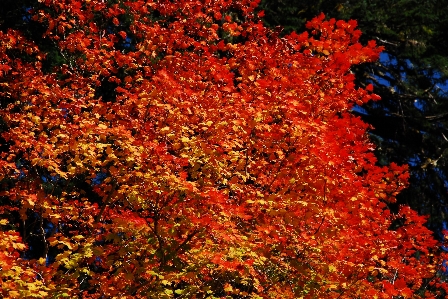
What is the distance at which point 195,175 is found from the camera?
7.70 m

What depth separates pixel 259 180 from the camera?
9453 mm

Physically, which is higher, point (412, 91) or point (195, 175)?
point (412, 91)

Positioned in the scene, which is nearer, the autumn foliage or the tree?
the autumn foliage

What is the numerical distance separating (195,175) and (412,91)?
1511 centimetres

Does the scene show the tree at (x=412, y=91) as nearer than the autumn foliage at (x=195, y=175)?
No

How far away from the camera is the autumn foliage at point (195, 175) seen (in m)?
7.67

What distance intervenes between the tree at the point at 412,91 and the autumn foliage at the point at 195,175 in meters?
7.11

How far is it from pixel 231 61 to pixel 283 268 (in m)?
5.37

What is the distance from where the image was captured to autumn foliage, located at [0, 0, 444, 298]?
7672 millimetres

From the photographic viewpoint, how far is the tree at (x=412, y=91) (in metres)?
18.8

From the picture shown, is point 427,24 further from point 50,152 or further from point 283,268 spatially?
point 50,152

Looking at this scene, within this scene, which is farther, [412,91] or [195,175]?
[412,91]

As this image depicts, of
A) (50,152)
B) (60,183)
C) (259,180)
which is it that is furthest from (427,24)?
(50,152)

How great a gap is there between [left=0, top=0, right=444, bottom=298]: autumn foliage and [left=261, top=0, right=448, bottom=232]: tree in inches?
280
